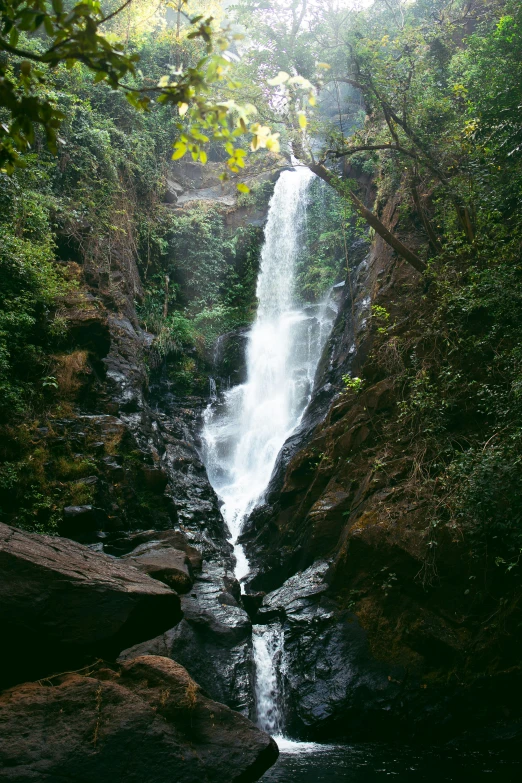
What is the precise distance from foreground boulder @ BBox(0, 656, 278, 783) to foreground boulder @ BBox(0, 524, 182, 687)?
0.26 metres

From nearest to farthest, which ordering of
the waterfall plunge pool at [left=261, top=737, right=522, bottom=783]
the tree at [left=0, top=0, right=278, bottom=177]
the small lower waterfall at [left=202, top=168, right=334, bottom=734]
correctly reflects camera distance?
the tree at [left=0, top=0, right=278, bottom=177] < the waterfall plunge pool at [left=261, top=737, right=522, bottom=783] < the small lower waterfall at [left=202, top=168, right=334, bottom=734]

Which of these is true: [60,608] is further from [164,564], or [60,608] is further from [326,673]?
[326,673]

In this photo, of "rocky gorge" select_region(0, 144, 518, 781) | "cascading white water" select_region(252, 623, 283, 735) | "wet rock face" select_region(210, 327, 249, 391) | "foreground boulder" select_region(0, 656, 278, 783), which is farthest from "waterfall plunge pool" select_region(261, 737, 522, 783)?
"wet rock face" select_region(210, 327, 249, 391)

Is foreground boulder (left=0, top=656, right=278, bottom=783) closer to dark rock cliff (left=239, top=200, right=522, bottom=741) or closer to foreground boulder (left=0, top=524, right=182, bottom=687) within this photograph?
foreground boulder (left=0, top=524, right=182, bottom=687)

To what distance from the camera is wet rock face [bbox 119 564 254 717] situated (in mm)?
7477

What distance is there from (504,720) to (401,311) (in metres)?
7.80

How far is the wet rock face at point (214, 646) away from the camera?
7477mm

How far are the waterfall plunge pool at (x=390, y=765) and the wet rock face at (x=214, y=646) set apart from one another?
108 cm

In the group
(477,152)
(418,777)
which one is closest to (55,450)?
(418,777)

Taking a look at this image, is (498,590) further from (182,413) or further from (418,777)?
(182,413)

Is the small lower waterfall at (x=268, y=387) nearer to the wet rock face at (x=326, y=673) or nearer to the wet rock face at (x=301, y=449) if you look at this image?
the wet rock face at (x=301, y=449)

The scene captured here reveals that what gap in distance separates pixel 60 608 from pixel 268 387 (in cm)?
1388

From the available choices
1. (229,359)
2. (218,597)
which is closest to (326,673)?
(218,597)

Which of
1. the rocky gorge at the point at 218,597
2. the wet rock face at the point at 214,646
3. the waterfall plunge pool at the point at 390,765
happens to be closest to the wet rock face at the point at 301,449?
the rocky gorge at the point at 218,597
